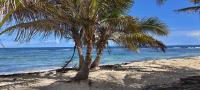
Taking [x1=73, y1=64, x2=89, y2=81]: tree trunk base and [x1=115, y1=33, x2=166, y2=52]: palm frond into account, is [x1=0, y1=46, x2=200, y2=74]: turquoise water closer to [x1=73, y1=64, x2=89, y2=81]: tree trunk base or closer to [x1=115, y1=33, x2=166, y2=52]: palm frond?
[x1=115, y1=33, x2=166, y2=52]: palm frond

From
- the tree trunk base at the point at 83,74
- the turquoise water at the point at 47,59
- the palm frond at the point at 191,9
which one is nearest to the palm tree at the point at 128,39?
the turquoise water at the point at 47,59

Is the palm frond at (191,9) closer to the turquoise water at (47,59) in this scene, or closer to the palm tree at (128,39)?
the turquoise water at (47,59)

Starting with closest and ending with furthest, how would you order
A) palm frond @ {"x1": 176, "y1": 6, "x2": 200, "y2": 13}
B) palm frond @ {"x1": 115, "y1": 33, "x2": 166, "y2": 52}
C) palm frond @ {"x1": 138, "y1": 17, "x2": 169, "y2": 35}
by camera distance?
palm frond @ {"x1": 115, "y1": 33, "x2": 166, "y2": 52}, palm frond @ {"x1": 138, "y1": 17, "x2": 169, "y2": 35}, palm frond @ {"x1": 176, "y1": 6, "x2": 200, "y2": 13}

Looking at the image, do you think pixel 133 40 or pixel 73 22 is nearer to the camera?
pixel 73 22

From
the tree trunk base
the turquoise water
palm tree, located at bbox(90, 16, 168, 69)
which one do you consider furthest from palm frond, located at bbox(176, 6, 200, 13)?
the tree trunk base

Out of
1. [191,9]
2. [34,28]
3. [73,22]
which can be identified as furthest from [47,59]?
[34,28]

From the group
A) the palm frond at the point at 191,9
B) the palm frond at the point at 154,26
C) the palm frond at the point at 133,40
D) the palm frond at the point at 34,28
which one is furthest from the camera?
the palm frond at the point at 191,9

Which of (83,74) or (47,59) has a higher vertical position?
(83,74)

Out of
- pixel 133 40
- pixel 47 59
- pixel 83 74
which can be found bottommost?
pixel 47 59

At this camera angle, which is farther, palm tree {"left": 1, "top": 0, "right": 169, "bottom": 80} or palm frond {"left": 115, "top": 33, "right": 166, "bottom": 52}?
palm frond {"left": 115, "top": 33, "right": 166, "bottom": 52}

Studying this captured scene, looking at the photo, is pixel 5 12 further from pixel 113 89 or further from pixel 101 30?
pixel 101 30

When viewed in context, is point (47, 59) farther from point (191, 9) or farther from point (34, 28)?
point (34, 28)

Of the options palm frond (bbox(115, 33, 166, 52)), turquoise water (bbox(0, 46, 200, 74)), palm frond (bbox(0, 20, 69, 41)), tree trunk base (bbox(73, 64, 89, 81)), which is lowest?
turquoise water (bbox(0, 46, 200, 74))

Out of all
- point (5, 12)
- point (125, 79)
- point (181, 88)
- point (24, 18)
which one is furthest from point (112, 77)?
point (5, 12)
